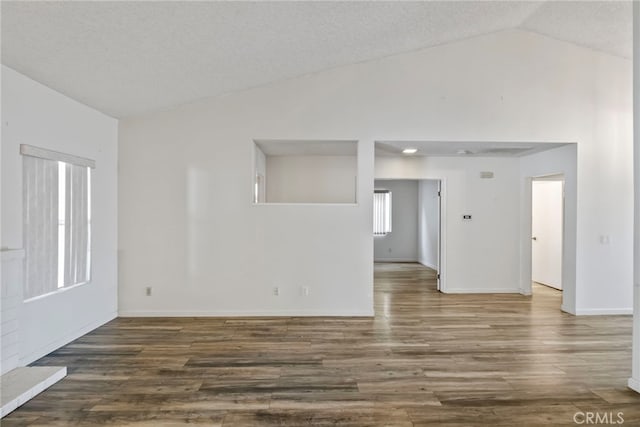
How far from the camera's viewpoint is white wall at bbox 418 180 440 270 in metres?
8.73

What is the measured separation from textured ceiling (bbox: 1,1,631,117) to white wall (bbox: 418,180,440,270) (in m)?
4.70

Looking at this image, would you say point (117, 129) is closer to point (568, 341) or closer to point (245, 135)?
point (245, 135)

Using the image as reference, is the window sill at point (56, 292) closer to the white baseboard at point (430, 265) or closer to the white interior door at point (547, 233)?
the white interior door at point (547, 233)

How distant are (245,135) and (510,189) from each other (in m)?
4.46

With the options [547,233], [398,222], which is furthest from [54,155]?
[398,222]

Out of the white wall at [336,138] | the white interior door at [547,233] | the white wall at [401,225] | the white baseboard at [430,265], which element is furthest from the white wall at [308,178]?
the white wall at [401,225]

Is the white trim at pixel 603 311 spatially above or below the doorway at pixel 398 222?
below

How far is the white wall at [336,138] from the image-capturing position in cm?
454

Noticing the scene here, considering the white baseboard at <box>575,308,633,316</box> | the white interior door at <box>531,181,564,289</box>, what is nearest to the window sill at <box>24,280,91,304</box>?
the white baseboard at <box>575,308,633,316</box>

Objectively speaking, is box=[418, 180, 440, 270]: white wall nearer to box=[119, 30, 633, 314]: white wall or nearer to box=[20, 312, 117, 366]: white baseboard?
box=[119, 30, 633, 314]: white wall

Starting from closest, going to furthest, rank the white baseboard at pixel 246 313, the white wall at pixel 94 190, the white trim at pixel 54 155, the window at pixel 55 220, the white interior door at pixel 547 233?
the white wall at pixel 94 190
the white trim at pixel 54 155
the window at pixel 55 220
the white baseboard at pixel 246 313
the white interior door at pixel 547 233

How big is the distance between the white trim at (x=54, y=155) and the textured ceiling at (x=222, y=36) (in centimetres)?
62

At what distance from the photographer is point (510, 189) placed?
238 inches

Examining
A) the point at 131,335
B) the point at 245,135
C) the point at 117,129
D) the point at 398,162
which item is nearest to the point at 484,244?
the point at 398,162
